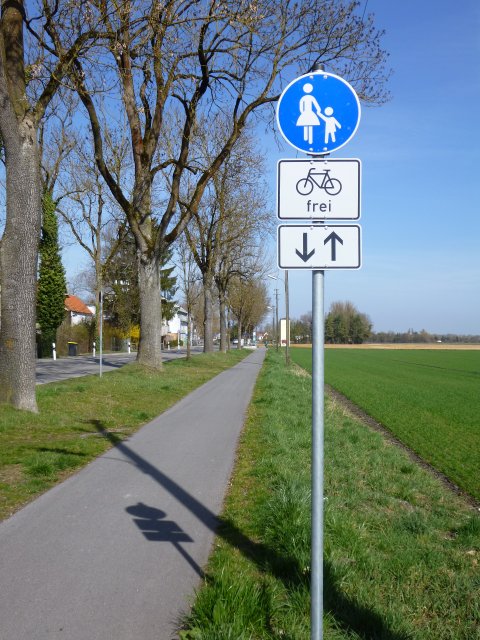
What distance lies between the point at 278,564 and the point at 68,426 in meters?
7.24

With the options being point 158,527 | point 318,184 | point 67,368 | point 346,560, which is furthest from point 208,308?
point 318,184

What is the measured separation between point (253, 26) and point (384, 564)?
42.7 ft

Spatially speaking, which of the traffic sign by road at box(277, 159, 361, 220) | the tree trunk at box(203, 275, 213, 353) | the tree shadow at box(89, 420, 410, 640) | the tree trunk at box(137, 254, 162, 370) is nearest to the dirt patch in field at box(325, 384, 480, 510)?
the tree shadow at box(89, 420, 410, 640)

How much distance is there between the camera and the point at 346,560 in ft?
15.2

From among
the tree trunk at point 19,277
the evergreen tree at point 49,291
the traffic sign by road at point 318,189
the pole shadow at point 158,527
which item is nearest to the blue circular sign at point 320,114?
the traffic sign by road at point 318,189

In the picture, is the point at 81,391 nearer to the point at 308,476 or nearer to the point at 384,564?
the point at 308,476

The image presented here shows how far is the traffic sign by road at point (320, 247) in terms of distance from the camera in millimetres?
3479

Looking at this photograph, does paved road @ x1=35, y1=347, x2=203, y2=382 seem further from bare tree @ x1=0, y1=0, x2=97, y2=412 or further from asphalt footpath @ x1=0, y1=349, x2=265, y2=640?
asphalt footpath @ x1=0, y1=349, x2=265, y2=640

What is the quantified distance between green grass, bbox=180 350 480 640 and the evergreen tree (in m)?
35.9

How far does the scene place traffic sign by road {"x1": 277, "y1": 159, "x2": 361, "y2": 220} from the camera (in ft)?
11.6

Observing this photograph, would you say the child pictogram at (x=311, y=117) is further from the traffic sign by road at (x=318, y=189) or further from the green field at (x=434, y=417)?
the green field at (x=434, y=417)

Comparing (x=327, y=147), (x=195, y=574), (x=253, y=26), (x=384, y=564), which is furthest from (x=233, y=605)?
(x=253, y=26)

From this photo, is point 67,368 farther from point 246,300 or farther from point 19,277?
point 246,300

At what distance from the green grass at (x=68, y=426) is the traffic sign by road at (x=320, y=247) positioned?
3946 mm
